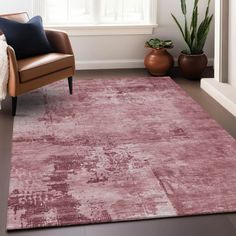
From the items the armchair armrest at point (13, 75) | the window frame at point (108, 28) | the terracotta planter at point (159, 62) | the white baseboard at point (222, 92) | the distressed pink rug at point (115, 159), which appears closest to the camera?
the distressed pink rug at point (115, 159)

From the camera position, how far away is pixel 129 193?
270 cm

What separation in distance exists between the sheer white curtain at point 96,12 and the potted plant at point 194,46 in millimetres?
497

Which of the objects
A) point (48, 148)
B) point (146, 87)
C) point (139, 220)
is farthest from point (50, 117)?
point (139, 220)

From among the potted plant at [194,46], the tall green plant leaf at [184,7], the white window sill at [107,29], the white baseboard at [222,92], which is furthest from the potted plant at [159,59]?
the white baseboard at [222,92]

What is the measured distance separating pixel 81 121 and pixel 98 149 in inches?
24.0

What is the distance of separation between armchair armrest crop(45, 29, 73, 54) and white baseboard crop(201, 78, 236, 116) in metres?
1.39

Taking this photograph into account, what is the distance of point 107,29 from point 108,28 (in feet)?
0.07

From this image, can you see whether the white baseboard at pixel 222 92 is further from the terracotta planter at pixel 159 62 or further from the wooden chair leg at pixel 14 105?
the wooden chair leg at pixel 14 105

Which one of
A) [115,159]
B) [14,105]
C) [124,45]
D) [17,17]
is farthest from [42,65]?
[124,45]

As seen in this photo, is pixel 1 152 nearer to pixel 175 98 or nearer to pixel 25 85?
pixel 25 85

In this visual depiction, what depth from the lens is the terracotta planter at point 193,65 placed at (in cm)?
513

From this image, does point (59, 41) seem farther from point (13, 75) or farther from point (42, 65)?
point (13, 75)

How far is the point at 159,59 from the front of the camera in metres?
5.27

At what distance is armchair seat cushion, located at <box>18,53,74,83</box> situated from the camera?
13.0ft
